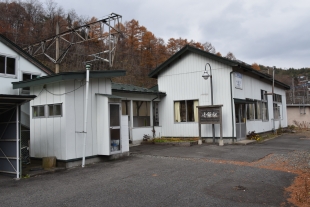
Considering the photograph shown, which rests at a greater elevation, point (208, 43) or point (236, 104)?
point (208, 43)

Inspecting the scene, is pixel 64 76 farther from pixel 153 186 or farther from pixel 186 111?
pixel 186 111

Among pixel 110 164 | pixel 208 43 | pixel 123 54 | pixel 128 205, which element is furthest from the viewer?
pixel 208 43

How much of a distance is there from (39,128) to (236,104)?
1079 centimetres

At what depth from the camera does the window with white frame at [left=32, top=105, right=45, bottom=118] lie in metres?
10.0

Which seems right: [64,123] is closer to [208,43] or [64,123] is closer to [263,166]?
[263,166]

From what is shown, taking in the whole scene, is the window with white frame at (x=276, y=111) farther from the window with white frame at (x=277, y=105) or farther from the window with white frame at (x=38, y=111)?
the window with white frame at (x=38, y=111)

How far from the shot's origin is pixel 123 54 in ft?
109

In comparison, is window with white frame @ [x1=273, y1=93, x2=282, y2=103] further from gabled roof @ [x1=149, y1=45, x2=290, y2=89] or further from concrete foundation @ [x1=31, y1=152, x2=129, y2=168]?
concrete foundation @ [x1=31, y1=152, x2=129, y2=168]

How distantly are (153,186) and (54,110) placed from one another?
16.1 feet

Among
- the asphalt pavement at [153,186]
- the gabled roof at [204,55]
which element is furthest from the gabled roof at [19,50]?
the gabled roof at [204,55]

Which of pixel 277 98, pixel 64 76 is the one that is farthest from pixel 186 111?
pixel 277 98

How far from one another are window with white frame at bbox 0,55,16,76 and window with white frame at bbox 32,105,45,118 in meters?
2.78

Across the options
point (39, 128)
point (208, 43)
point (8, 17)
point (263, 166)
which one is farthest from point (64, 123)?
point (208, 43)

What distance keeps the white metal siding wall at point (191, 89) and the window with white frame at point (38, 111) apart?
8.87m
